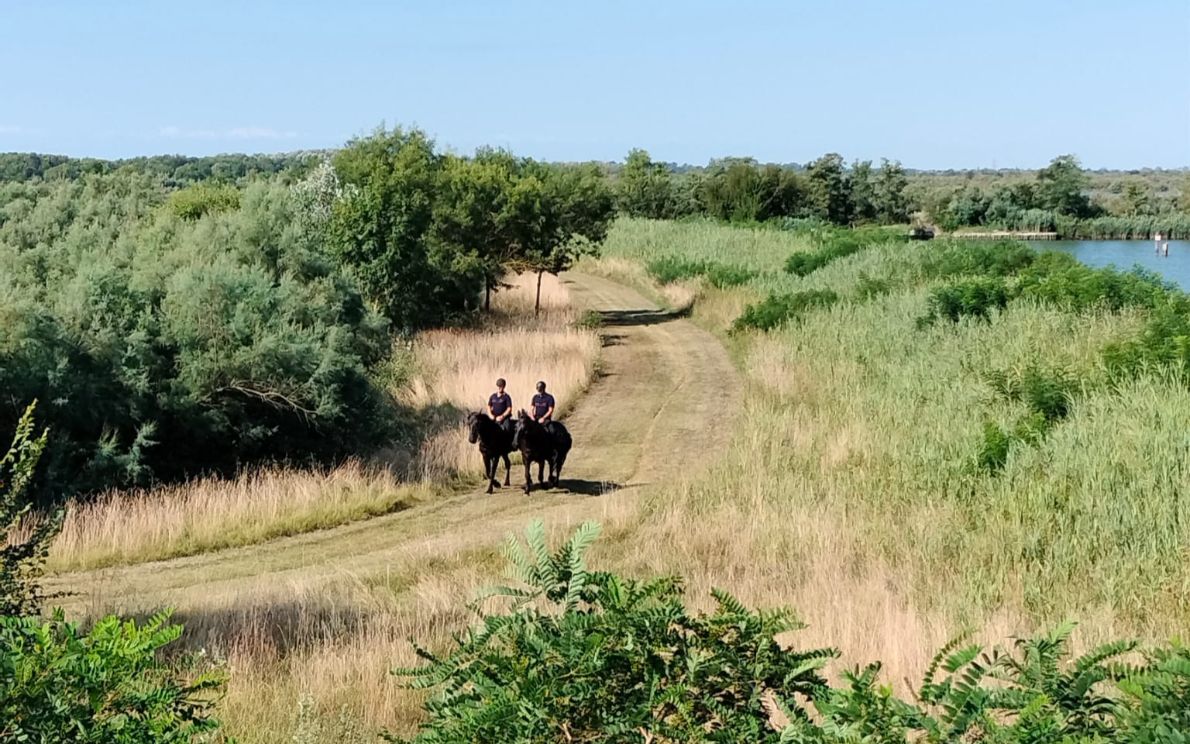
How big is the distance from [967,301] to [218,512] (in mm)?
16816

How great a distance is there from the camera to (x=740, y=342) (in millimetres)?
29250

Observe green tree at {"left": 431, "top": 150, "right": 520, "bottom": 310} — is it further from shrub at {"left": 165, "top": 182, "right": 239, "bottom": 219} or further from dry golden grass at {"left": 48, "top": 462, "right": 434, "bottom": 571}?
dry golden grass at {"left": 48, "top": 462, "right": 434, "bottom": 571}

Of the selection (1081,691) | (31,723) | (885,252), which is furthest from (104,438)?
(885,252)

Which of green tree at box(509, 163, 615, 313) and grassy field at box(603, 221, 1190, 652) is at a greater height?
green tree at box(509, 163, 615, 313)

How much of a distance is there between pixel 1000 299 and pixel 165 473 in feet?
59.2

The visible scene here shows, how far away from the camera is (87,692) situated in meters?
3.46

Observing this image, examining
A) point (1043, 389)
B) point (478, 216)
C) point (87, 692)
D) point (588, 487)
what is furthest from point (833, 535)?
point (478, 216)

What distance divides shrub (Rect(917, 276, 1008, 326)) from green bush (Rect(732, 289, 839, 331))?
523 cm

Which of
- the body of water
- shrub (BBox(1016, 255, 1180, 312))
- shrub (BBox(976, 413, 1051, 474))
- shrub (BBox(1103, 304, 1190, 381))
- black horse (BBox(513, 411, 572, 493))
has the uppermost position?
the body of water

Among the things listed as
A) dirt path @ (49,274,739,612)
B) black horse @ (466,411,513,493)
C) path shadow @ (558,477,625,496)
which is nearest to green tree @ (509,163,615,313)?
dirt path @ (49,274,739,612)

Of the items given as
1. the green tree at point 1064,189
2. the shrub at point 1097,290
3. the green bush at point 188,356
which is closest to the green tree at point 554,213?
the green bush at point 188,356

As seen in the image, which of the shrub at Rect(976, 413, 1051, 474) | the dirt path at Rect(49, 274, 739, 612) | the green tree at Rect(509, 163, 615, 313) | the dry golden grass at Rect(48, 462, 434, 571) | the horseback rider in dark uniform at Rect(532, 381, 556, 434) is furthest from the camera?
the green tree at Rect(509, 163, 615, 313)

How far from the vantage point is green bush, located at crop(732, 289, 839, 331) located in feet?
95.8

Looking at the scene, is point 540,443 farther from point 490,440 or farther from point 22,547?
point 22,547
